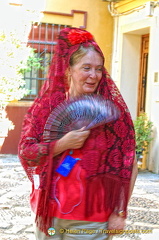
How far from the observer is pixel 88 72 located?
270cm

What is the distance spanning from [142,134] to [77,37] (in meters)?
7.59

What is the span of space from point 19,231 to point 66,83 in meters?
3.04

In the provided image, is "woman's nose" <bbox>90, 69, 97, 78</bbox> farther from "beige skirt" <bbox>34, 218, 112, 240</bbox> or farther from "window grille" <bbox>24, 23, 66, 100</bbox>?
"window grille" <bbox>24, 23, 66, 100</bbox>

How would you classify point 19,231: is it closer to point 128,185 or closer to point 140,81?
point 128,185

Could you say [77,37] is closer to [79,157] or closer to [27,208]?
[79,157]

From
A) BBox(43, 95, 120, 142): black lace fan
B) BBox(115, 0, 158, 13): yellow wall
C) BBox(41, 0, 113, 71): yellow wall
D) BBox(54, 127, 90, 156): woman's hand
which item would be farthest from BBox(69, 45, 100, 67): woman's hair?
BBox(41, 0, 113, 71): yellow wall

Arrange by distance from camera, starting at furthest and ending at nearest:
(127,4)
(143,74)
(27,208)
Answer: (143,74)
(127,4)
(27,208)

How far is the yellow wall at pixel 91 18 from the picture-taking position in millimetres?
12203

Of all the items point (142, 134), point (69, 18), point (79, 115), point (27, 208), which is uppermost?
point (69, 18)

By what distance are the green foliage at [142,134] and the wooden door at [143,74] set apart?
1.43 meters

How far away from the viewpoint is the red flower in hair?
2712mm

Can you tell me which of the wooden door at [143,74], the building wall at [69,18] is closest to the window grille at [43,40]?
the building wall at [69,18]

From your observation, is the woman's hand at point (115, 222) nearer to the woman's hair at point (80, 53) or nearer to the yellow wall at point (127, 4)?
the woman's hair at point (80, 53)

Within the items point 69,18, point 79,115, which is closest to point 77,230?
point 79,115
